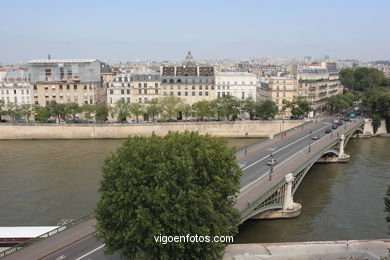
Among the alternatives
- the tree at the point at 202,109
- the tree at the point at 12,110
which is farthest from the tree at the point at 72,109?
the tree at the point at 202,109

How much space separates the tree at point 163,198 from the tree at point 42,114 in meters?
48.1

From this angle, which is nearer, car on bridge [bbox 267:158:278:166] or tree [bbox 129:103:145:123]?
car on bridge [bbox 267:158:278:166]

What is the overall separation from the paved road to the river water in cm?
285

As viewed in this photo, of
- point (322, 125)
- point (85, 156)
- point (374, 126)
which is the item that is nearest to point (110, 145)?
point (85, 156)

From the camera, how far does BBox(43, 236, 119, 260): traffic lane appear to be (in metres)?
20.5

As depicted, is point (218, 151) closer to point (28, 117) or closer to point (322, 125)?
point (322, 125)

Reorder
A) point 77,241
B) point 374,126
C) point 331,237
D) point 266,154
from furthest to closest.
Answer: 1. point 374,126
2. point 266,154
3. point 331,237
4. point 77,241

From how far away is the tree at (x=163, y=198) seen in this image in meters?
17.8

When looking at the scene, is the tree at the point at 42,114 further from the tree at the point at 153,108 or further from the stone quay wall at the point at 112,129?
the tree at the point at 153,108

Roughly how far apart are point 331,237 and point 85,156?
1303 inches

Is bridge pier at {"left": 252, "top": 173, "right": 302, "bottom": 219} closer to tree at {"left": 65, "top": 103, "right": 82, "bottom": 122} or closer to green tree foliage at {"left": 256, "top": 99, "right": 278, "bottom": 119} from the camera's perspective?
green tree foliage at {"left": 256, "top": 99, "right": 278, "bottom": 119}

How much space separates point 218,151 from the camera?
68.1 feet

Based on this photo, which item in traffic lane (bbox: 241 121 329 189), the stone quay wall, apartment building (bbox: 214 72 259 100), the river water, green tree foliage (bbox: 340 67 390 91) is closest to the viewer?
the river water

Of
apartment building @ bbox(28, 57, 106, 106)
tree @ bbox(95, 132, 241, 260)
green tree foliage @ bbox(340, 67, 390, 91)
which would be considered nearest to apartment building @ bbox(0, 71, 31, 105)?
apartment building @ bbox(28, 57, 106, 106)
